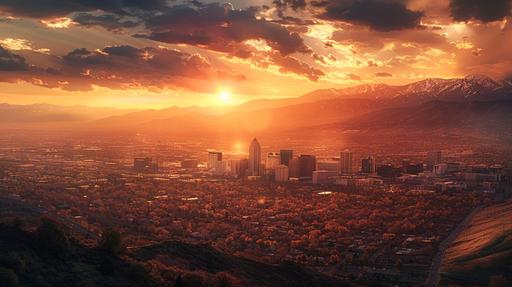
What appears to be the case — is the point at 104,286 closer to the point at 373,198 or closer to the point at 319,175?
the point at 373,198

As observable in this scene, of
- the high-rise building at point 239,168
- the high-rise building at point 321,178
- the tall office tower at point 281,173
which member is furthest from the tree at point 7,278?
the high-rise building at point 239,168

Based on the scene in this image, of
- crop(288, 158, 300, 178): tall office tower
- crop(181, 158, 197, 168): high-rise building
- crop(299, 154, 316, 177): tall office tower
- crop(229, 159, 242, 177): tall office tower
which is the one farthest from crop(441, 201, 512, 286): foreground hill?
crop(181, 158, 197, 168): high-rise building

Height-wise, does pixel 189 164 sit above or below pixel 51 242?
below

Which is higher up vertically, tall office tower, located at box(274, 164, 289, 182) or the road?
tall office tower, located at box(274, 164, 289, 182)

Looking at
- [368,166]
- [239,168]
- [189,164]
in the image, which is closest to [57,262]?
[239,168]

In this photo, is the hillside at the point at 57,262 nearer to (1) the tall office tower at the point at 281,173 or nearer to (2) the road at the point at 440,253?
(2) the road at the point at 440,253

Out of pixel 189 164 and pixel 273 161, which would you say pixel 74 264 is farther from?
pixel 189 164

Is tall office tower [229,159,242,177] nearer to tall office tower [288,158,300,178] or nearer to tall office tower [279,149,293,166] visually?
tall office tower [279,149,293,166]
